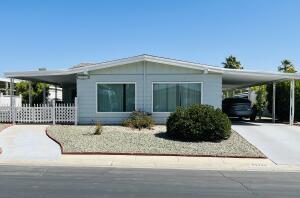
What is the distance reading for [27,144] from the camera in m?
15.5

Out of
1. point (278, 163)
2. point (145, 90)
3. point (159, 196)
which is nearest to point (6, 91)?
point (145, 90)

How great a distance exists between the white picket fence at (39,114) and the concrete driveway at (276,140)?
853cm

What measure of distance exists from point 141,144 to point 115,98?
616 cm

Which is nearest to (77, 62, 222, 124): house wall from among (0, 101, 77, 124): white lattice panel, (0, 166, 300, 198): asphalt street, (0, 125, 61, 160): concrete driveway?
(0, 101, 77, 124): white lattice panel

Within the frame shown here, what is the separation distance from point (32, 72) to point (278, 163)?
13761 millimetres

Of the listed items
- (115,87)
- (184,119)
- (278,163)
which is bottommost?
(278,163)

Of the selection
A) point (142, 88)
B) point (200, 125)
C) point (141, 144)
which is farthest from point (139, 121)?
point (200, 125)

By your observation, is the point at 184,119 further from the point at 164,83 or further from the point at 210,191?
the point at 210,191

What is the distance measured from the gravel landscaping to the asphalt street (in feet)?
9.57

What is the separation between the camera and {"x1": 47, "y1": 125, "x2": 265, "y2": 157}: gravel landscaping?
14352mm

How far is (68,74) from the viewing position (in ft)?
70.6

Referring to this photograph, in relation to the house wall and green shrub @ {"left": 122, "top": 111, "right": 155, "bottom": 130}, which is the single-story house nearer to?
the house wall

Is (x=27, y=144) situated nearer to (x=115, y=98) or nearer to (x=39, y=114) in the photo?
(x=39, y=114)

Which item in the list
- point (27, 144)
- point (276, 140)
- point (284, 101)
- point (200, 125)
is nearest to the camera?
point (27, 144)
